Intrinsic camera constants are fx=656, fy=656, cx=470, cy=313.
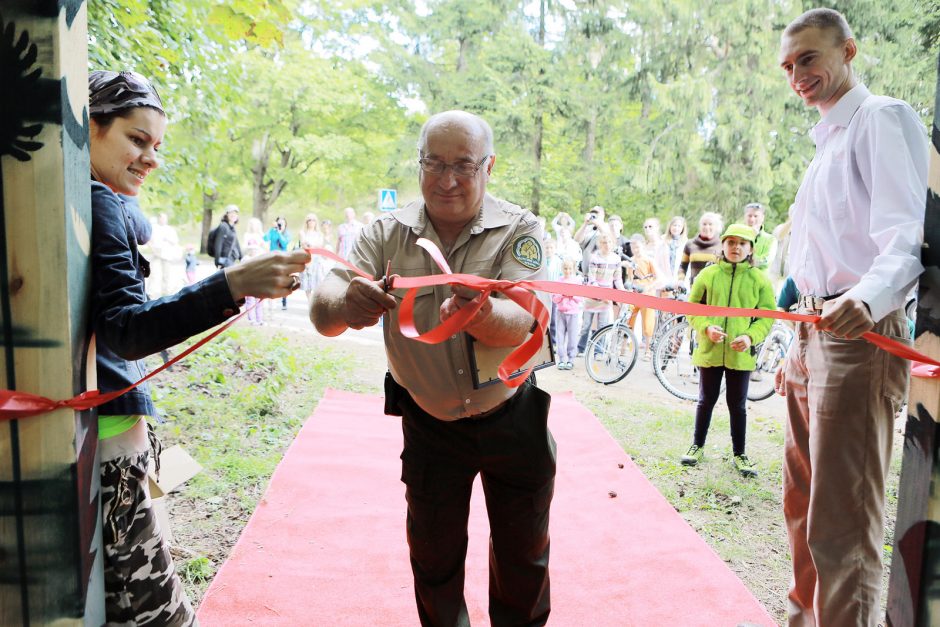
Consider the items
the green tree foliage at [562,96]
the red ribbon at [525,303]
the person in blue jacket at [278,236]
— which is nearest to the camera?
the red ribbon at [525,303]

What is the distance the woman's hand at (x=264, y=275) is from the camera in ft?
4.41

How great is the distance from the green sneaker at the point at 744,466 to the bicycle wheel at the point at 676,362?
2194mm

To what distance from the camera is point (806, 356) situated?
2.16 meters

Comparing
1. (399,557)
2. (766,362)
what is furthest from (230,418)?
(766,362)

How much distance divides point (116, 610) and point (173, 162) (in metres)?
4.93

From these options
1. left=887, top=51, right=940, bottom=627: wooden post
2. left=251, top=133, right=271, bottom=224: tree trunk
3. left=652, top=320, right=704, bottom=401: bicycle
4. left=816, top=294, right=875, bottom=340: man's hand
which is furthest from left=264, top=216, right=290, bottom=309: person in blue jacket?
left=887, top=51, right=940, bottom=627: wooden post

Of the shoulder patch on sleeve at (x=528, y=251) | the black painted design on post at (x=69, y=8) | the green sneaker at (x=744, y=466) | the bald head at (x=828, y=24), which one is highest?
the bald head at (x=828, y=24)

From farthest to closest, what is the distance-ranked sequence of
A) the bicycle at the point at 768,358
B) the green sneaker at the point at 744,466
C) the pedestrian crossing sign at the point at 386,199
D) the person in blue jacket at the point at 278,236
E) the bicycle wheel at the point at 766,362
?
the person in blue jacket at the point at 278,236 → the pedestrian crossing sign at the point at 386,199 → the bicycle wheel at the point at 766,362 → the bicycle at the point at 768,358 → the green sneaker at the point at 744,466

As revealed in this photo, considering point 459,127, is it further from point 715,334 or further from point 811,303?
point 715,334

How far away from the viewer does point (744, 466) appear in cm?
465

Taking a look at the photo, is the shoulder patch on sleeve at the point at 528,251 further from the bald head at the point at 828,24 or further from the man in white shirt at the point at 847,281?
the bald head at the point at 828,24

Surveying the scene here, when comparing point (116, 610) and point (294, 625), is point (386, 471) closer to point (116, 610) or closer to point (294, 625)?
point (294, 625)

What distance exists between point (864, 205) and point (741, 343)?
2.61 metres

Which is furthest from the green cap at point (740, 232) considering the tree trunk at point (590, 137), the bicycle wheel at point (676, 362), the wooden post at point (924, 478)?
the tree trunk at point (590, 137)
